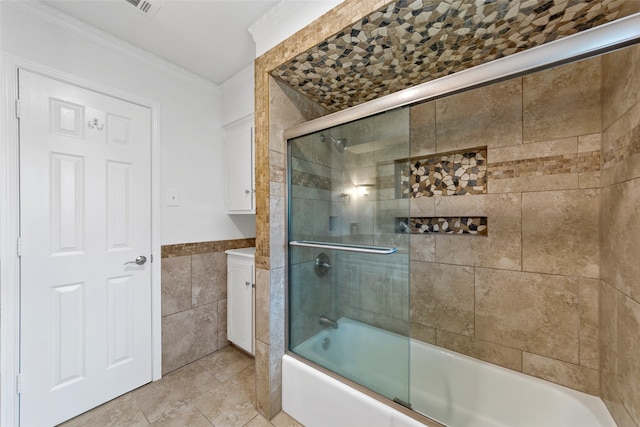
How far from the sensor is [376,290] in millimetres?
1401

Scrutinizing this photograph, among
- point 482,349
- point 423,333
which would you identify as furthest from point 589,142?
point 423,333

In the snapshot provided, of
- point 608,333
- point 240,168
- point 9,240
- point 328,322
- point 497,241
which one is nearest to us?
point 608,333

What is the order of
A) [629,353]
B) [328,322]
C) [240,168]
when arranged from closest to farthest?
→ [629,353] < [328,322] < [240,168]

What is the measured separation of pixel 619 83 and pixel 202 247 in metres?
2.65

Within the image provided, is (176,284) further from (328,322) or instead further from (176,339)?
(328,322)

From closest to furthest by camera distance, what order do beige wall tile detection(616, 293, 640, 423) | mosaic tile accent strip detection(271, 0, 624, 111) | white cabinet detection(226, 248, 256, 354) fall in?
beige wall tile detection(616, 293, 640, 423) → mosaic tile accent strip detection(271, 0, 624, 111) → white cabinet detection(226, 248, 256, 354)

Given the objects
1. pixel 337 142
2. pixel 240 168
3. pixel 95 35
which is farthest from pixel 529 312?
pixel 95 35

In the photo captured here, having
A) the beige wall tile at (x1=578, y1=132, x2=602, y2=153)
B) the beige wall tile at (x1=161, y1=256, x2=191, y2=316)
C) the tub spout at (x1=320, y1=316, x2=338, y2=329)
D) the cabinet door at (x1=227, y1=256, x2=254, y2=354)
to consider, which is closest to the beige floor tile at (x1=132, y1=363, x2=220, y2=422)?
the cabinet door at (x1=227, y1=256, x2=254, y2=354)

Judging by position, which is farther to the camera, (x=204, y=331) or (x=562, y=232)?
(x=204, y=331)

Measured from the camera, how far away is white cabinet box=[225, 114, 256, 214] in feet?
6.57

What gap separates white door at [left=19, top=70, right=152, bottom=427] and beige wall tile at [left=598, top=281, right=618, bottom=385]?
2.62 metres

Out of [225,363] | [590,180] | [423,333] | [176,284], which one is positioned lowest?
[225,363]

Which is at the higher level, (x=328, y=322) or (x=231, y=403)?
(x=328, y=322)

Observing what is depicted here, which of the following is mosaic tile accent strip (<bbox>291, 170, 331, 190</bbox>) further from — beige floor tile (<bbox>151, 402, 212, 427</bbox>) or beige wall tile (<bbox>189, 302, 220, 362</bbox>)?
beige floor tile (<bbox>151, 402, 212, 427</bbox>)
